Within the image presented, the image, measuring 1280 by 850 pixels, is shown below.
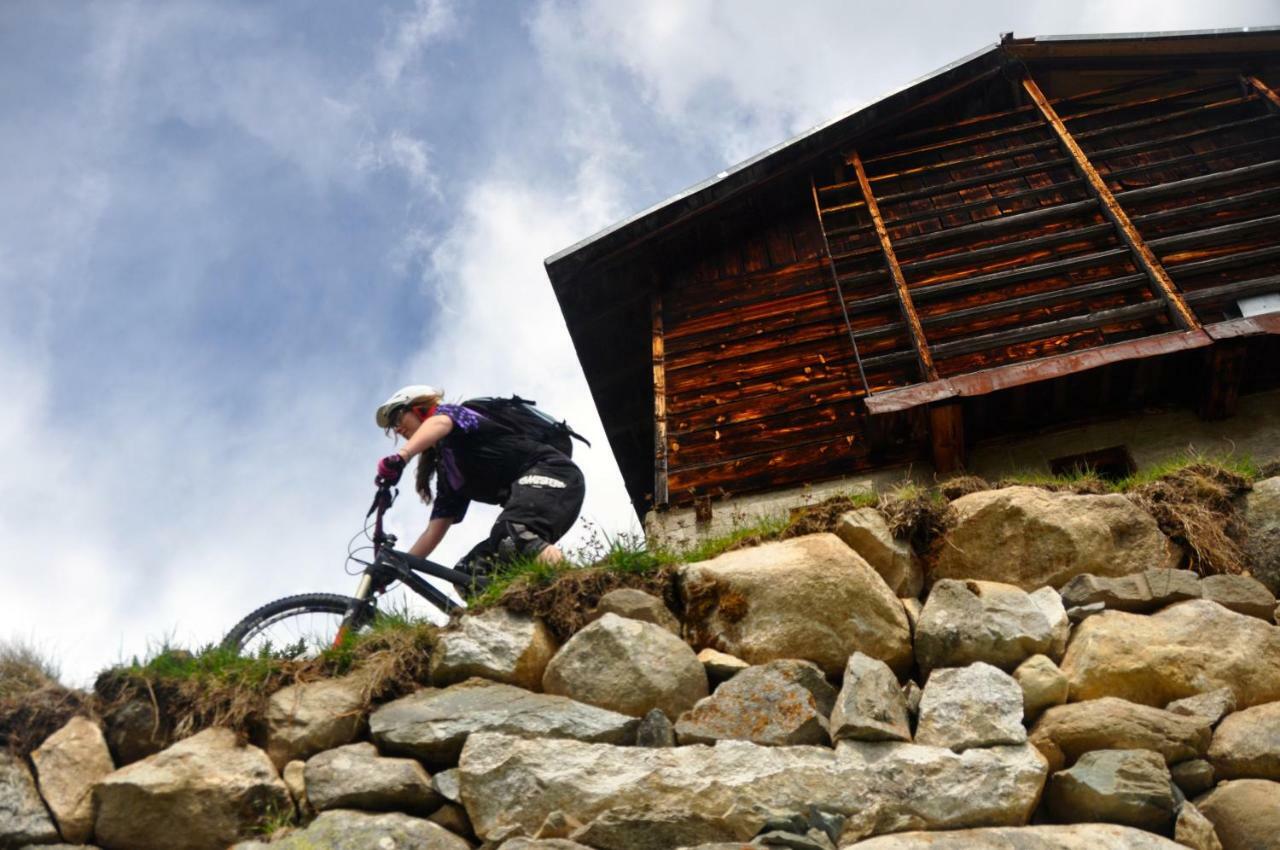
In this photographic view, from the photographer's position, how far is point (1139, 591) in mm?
5391

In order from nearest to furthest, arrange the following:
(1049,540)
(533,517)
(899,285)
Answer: (1049,540)
(533,517)
(899,285)

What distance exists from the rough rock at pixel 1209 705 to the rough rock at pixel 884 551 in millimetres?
1447

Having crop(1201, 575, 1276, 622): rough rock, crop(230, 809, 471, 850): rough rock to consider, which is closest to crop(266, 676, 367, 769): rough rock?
crop(230, 809, 471, 850): rough rock

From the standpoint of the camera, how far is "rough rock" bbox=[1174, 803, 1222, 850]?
4.02 meters

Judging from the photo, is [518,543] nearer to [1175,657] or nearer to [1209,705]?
[1175,657]

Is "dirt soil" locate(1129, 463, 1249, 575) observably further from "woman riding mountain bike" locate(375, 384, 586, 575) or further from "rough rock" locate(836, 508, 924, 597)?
"woman riding mountain bike" locate(375, 384, 586, 575)

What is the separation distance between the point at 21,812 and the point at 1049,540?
199 inches

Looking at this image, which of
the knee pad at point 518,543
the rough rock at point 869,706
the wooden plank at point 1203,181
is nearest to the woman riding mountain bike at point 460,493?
the knee pad at point 518,543

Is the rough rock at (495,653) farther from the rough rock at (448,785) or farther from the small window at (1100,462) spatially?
the small window at (1100,462)

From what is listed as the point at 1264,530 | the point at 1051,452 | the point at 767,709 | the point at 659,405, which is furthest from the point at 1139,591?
the point at 659,405

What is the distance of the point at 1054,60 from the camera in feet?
37.9

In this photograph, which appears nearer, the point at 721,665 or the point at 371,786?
the point at 371,786

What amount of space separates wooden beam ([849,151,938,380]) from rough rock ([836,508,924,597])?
3028 millimetres

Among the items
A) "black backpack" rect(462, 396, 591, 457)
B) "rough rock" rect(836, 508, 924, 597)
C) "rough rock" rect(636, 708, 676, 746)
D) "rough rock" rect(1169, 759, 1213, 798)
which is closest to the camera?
"rough rock" rect(1169, 759, 1213, 798)
